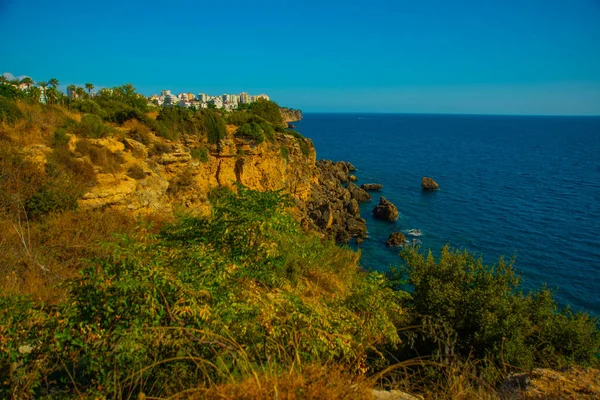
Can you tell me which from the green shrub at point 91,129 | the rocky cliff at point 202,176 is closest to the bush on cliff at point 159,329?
the rocky cliff at point 202,176

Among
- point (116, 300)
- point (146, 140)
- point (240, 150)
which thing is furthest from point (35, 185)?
point (240, 150)

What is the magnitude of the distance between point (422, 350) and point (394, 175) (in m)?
55.3

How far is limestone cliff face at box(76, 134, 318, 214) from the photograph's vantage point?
1428cm

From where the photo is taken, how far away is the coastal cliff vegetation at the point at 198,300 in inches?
143

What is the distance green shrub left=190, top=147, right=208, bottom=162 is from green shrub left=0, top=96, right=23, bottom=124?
11666mm

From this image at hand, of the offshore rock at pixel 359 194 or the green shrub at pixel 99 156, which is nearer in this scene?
the green shrub at pixel 99 156

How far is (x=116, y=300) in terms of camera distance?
146 inches

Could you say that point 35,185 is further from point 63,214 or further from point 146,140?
point 146,140

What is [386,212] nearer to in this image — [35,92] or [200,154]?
[200,154]

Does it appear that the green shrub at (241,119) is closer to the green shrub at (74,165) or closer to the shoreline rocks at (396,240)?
the shoreline rocks at (396,240)

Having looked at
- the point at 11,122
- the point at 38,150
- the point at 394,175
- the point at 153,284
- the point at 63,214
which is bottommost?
the point at 394,175

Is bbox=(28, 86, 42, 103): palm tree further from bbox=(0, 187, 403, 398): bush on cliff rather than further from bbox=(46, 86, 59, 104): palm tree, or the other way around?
bbox=(0, 187, 403, 398): bush on cliff

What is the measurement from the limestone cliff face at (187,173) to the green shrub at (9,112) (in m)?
2.81

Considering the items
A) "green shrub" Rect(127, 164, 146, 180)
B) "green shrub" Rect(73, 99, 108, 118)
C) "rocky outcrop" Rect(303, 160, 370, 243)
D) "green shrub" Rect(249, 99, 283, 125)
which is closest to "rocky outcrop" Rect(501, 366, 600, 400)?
"green shrub" Rect(127, 164, 146, 180)
